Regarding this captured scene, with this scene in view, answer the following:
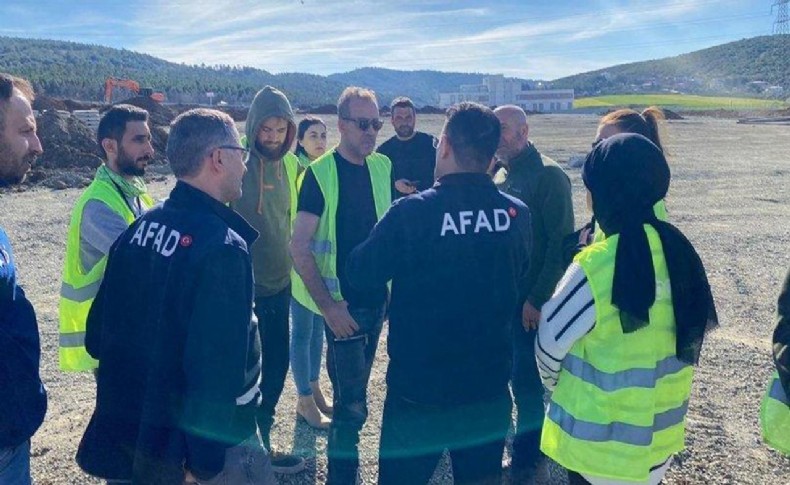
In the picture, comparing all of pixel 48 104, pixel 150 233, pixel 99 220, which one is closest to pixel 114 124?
pixel 99 220

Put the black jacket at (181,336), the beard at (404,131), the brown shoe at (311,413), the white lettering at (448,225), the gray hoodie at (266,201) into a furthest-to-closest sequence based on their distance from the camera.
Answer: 1. the beard at (404,131)
2. the brown shoe at (311,413)
3. the gray hoodie at (266,201)
4. the white lettering at (448,225)
5. the black jacket at (181,336)

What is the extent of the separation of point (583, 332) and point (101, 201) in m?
2.35

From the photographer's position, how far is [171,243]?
83.1 inches

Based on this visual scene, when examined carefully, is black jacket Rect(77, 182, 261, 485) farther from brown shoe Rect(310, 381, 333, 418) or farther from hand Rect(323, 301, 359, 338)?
brown shoe Rect(310, 381, 333, 418)

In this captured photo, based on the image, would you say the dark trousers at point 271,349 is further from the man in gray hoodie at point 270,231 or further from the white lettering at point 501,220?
the white lettering at point 501,220

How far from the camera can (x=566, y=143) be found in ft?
98.5

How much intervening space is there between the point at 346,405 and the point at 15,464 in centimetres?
161

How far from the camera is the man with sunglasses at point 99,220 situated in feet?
10.5

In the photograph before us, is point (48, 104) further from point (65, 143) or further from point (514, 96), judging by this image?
point (514, 96)

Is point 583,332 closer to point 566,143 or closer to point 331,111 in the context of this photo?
point 566,143

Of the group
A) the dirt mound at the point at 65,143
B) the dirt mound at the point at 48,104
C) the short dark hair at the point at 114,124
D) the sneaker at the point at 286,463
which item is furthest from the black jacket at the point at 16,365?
the dirt mound at the point at 48,104

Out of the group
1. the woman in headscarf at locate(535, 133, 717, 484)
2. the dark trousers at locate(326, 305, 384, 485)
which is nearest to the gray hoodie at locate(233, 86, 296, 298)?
the dark trousers at locate(326, 305, 384, 485)

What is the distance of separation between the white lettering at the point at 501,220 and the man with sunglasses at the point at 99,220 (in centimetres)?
182

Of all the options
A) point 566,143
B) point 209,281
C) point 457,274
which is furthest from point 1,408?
point 566,143
